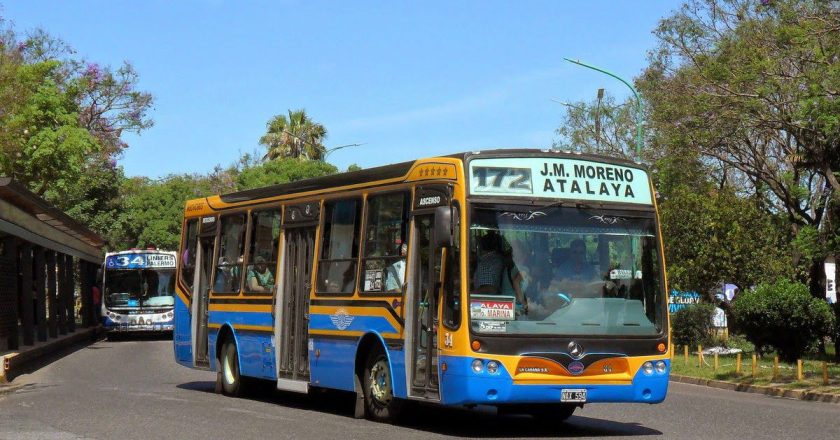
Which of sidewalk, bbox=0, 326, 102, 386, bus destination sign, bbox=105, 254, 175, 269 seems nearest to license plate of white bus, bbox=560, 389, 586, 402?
sidewalk, bbox=0, 326, 102, 386

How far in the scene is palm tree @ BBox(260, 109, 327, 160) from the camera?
223 ft

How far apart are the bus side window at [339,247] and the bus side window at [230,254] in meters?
2.82

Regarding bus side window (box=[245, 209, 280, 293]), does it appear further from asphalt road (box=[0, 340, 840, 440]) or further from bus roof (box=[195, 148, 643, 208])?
asphalt road (box=[0, 340, 840, 440])

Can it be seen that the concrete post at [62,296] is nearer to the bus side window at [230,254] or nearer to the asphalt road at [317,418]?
the asphalt road at [317,418]

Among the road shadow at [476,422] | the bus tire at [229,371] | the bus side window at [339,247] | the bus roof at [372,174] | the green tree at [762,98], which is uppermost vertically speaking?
the green tree at [762,98]

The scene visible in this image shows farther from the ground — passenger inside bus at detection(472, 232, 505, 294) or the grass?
passenger inside bus at detection(472, 232, 505, 294)

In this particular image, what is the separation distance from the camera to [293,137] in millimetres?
67688


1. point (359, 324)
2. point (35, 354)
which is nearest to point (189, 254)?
point (359, 324)

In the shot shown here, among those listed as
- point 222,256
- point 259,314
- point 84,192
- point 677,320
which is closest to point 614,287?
point 259,314

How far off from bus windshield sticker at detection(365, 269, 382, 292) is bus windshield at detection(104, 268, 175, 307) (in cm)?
2960

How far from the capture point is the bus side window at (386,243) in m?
13.9

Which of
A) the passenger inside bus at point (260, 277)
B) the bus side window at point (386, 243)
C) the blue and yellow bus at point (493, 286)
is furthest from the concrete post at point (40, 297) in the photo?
the bus side window at point (386, 243)

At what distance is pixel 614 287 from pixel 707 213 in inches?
1030

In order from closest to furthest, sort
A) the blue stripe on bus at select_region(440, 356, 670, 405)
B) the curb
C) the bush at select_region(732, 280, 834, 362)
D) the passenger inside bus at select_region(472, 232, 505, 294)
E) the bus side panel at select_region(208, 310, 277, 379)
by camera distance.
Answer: the blue stripe on bus at select_region(440, 356, 670, 405), the passenger inside bus at select_region(472, 232, 505, 294), the bus side panel at select_region(208, 310, 277, 379), the curb, the bush at select_region(732, 280, 834, 362)
